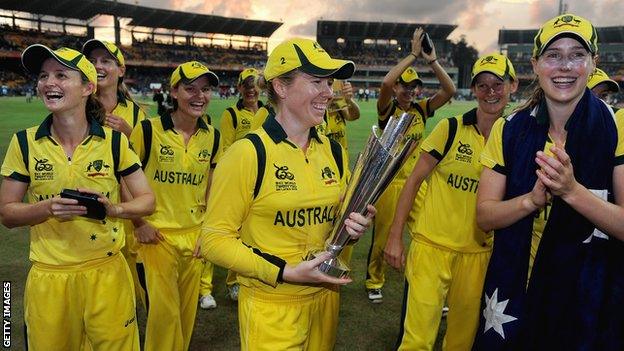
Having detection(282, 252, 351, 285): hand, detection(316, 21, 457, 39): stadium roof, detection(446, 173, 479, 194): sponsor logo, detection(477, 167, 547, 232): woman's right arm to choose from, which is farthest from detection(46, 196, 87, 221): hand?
detection(316, 21, 457, 39): stadium roof

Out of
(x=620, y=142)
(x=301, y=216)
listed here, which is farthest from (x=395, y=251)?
(x=620, y=142)

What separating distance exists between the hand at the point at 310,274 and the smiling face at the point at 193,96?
88.2 inches

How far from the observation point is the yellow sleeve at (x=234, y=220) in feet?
7.90

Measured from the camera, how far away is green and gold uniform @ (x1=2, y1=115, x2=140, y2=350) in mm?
3008

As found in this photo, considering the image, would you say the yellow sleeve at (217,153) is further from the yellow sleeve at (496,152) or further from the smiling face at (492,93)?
the yellow sleeve at (496,152)

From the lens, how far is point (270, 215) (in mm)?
2588

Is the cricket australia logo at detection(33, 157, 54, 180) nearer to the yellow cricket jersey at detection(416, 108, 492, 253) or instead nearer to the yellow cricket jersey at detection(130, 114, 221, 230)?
the yellow cricket jersey at detection(130, 114, 221, 230)

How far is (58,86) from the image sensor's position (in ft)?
9.99

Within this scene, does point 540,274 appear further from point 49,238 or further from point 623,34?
point 623,34

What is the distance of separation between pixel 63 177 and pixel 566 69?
2846 millimetres

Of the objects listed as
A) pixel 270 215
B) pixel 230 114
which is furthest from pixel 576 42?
pixel 230 114

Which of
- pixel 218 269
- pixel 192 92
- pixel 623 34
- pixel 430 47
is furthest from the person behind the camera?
pixel 623 34

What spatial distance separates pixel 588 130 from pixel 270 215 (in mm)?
1596

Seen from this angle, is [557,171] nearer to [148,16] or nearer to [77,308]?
[77,308]
